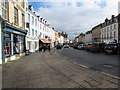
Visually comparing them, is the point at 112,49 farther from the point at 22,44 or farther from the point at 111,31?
the point at 111,31

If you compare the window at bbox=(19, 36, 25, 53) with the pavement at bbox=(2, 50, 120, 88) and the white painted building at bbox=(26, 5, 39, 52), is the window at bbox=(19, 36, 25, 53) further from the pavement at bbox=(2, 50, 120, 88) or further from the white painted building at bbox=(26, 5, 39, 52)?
the pavement at bbox=(2, 50, 120, 88)

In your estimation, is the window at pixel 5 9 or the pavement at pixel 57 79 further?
the window at pixel 5 9

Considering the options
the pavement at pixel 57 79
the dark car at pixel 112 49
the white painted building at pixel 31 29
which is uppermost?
the white painted building at pixel 31 29

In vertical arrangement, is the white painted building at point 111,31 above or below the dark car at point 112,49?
above

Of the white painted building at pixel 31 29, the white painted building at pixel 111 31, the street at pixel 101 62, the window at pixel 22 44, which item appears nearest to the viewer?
the street at pixel 101 62

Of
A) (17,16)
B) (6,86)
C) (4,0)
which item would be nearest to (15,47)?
(17,16)

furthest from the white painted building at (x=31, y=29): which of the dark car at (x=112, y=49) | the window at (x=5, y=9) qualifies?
the dark car at (x=112, y=49)

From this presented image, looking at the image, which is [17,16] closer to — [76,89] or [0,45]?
[0,45]

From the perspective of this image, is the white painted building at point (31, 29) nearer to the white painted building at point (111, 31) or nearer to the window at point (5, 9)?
the window at point (5, 9)

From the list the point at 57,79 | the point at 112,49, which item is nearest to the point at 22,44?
the point at 57,79

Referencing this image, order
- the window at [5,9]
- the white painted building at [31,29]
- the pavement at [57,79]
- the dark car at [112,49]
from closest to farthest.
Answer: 1. the pavement at [57,79]
2. the window at [5,9]
3. the dark car at [112,49]
4. the white painted building at [31,29]

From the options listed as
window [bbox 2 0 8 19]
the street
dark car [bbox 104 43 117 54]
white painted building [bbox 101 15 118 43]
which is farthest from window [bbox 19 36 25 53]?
white painted building [bbox 101 15 118 43]

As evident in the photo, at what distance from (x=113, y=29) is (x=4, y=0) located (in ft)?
127

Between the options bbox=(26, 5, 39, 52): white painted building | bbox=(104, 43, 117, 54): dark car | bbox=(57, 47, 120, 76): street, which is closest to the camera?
bbox=(57, 47, 120, 76): street
